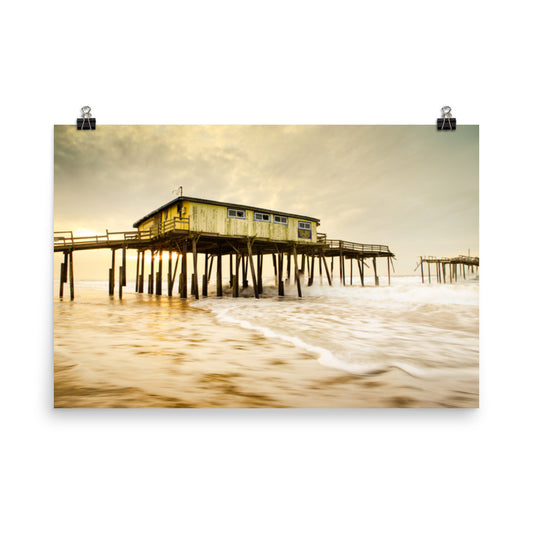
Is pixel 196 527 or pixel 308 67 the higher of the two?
pixel 308 67

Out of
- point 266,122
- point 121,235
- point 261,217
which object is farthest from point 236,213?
point 266,122

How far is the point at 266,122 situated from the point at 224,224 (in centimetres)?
293

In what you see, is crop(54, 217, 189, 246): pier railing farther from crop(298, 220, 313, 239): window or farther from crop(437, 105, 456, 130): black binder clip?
crop(437, 105, 456, 130): black binder clip

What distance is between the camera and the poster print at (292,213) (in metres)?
3.06

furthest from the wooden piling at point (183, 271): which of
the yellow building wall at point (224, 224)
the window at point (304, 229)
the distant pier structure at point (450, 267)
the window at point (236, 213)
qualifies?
the distant pier structure at point (450, 267)

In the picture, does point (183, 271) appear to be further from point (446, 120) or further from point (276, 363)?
point (446, 120)

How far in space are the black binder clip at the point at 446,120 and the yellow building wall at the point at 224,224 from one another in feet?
7.41

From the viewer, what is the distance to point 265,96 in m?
3.54

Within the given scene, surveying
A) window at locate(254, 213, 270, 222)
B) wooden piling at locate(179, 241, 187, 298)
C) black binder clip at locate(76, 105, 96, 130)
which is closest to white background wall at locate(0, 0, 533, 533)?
black binder clip at locate(76, 105, 96, 130)

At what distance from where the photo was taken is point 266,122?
3.61m

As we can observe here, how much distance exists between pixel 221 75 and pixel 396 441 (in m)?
4.54

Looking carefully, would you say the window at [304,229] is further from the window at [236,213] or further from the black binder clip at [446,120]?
the black binder clip at [446,120]
